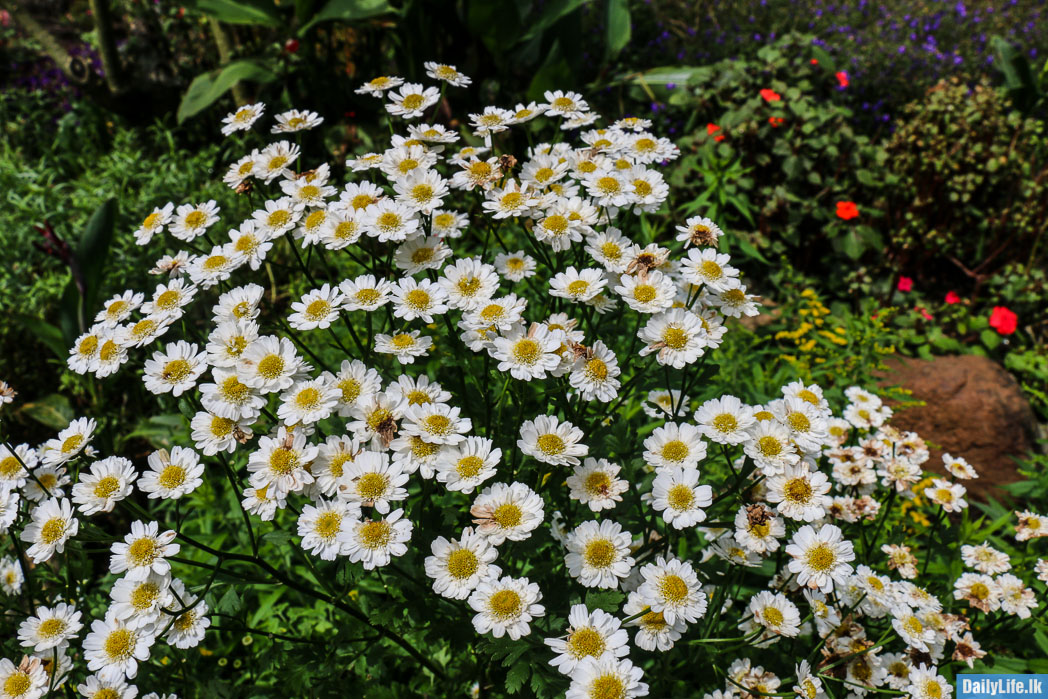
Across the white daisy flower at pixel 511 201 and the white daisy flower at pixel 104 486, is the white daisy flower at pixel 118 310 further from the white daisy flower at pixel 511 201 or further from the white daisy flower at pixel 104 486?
the white daisy flower at pixel 511 201

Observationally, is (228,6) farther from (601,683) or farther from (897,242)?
(601,683)

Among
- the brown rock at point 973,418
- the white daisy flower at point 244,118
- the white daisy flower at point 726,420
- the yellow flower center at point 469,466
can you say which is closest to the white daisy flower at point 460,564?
the yellow flower center at point 469,466

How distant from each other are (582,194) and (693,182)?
7.68ft

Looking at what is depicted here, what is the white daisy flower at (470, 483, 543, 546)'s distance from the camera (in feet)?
4.53

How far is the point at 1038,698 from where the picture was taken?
202 cm

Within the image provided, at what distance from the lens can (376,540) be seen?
4.52ft

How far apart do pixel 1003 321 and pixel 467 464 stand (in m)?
3.45

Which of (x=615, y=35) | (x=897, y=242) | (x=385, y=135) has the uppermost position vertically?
(x=615, y=35)

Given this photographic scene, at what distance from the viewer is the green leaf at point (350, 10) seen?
420 cm

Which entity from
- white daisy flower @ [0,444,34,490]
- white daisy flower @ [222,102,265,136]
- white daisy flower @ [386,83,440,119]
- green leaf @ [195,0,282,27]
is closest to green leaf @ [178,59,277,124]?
green leaf @ [195,0,282,27]

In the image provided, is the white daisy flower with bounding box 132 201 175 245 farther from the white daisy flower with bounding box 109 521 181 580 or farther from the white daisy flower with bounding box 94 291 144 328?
the white daisy flower with bounding box 109 521 181 580

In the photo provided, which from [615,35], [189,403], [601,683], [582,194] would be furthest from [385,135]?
[601,683]

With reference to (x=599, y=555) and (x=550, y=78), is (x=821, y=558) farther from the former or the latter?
(x=550, y=78)

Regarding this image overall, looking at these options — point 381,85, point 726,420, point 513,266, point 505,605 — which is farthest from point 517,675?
point 381,85
